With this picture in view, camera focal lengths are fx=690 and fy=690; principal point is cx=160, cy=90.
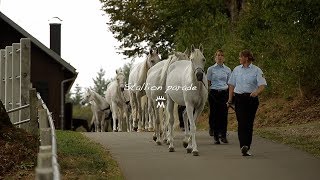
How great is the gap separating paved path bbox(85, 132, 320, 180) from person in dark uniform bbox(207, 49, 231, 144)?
422mm

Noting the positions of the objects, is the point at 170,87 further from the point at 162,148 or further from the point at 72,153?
the point at 72,153

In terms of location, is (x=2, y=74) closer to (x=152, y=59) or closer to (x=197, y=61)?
(x=152, y=59)

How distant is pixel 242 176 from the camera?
10438mm

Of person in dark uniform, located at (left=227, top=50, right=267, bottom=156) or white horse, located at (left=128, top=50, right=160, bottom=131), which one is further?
white horse, located at (left=128, top=50, right=160, bottom=131)

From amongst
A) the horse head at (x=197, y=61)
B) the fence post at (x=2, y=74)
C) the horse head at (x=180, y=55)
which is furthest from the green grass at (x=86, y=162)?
the horse head at (x=180, y=55)

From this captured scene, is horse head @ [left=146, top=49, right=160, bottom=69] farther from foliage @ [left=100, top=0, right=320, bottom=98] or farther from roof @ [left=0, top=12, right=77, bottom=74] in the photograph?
roof @ [left=0, top=12, right=77, bottom=74]

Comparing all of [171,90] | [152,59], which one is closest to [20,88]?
[171,90]

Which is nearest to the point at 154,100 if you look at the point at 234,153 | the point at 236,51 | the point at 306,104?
the point at 234,153

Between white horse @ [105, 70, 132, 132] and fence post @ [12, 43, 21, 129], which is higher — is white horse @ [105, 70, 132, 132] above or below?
below

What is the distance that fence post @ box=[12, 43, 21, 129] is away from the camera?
14.6 m

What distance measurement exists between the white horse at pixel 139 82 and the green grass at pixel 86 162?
16.0ft

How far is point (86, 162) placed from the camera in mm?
11828

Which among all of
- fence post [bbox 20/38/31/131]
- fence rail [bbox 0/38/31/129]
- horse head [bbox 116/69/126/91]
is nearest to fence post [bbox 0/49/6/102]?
fence rail [bbox 0/38/31/129]

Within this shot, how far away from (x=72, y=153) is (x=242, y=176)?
3.88 meters
